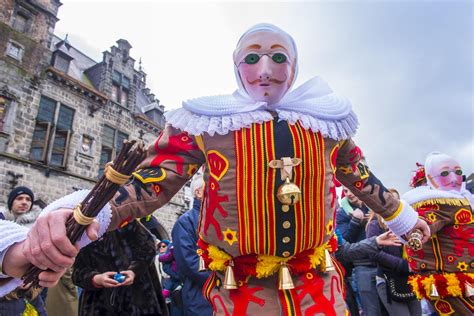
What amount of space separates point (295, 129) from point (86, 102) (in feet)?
45.7

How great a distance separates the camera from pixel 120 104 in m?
15.3

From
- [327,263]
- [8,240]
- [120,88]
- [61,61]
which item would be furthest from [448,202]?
[120,88]

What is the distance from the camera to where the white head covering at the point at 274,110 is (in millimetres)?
1604

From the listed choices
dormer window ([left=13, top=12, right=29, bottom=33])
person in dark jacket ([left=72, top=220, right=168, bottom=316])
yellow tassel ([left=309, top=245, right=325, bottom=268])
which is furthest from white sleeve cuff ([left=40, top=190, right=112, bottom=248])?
dormer window ([left=13, top=12, right=29, bottom=33])

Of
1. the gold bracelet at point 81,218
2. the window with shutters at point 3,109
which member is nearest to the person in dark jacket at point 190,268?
the gold bracelet at point 81,218

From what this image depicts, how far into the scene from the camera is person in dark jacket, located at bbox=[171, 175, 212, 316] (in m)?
3.08

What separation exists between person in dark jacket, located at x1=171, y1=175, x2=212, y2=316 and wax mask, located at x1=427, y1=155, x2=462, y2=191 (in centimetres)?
251

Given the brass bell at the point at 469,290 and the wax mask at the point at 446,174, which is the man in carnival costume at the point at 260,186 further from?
the wax mask at the point at 446,174

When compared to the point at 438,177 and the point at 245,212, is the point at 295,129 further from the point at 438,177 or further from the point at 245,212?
the point at 438,177

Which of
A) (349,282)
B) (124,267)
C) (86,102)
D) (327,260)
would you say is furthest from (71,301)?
(86,102)

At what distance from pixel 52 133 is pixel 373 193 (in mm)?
12529

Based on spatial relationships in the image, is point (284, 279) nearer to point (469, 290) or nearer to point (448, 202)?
point (469, 290)

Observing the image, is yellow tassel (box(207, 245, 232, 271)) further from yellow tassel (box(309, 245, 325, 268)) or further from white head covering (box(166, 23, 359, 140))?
white head covering (box(166, 23, 359, 140))

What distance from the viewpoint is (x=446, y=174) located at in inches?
133
